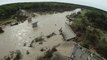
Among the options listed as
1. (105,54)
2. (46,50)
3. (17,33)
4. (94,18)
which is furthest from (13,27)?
(105,54)

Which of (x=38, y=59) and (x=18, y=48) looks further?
(x=18, y=48)

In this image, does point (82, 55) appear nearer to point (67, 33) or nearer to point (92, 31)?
point (92, 31)

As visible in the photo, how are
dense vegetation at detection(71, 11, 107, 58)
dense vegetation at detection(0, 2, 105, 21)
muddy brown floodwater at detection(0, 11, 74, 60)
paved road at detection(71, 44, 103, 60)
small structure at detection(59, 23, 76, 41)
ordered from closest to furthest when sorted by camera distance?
paved road at detection(71, 44, 103, 60), dense vegetation at detection(71, 11, 107, 58), muddy brown floodwater at detection(0, 11, 74, 60), small structure at detection(59, 23, 76, 41), dense vegetation at detection(0, 2, 105, 21)

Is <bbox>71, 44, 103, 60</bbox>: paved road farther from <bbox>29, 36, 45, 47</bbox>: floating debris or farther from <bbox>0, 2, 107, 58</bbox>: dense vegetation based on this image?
<bbox>29, 36, 45, 47</bbox>: floating debris

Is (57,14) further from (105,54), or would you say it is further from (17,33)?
(105,54)

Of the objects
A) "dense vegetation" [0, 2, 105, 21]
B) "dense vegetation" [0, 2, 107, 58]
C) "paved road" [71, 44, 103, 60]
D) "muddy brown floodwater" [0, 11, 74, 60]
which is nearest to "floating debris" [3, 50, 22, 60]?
"muddy brown floodwater" [0, 11, 74, 60]
